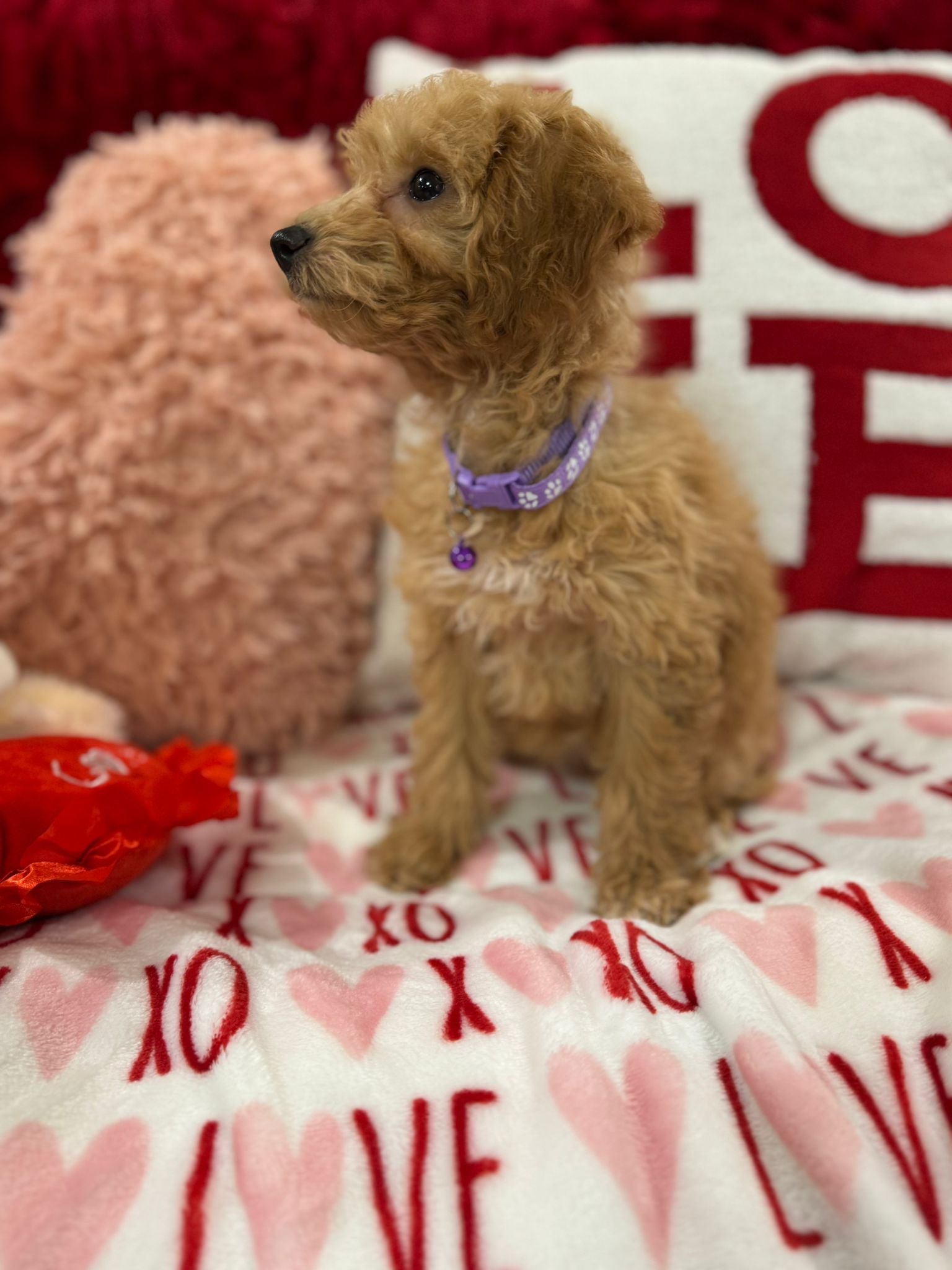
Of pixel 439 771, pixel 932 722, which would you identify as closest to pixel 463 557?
pixel 439 771

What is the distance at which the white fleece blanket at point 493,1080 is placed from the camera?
110 centimetres

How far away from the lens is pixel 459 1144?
1182mm

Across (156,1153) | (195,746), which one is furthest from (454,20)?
(156,1153)

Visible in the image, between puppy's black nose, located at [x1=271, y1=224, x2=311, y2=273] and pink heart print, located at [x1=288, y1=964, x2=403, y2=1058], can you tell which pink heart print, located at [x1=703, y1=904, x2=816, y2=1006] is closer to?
pink heart print, located at [x1=288, y1=964, x2=403, y2=1058]

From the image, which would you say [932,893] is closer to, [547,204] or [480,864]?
[480,864]

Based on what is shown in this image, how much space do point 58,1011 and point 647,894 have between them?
888 mm

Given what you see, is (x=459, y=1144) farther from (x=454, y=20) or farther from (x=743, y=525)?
(x=454, y=20)

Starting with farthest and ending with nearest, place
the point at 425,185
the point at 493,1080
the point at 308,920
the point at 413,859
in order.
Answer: the point at 413,859 → the point at 308,920 → the point at 425,185 → the point at 493,1080

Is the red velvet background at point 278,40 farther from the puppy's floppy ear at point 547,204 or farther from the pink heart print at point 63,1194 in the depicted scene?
the pink heart print at point 63,1194

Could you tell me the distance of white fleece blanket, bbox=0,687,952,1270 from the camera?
1099mm

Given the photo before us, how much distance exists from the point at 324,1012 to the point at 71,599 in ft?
3.51

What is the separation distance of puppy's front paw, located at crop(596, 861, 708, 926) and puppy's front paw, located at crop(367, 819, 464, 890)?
0.29m

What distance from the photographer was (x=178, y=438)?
2.06 meters

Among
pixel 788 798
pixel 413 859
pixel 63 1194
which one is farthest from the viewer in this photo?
pixel 788 798
